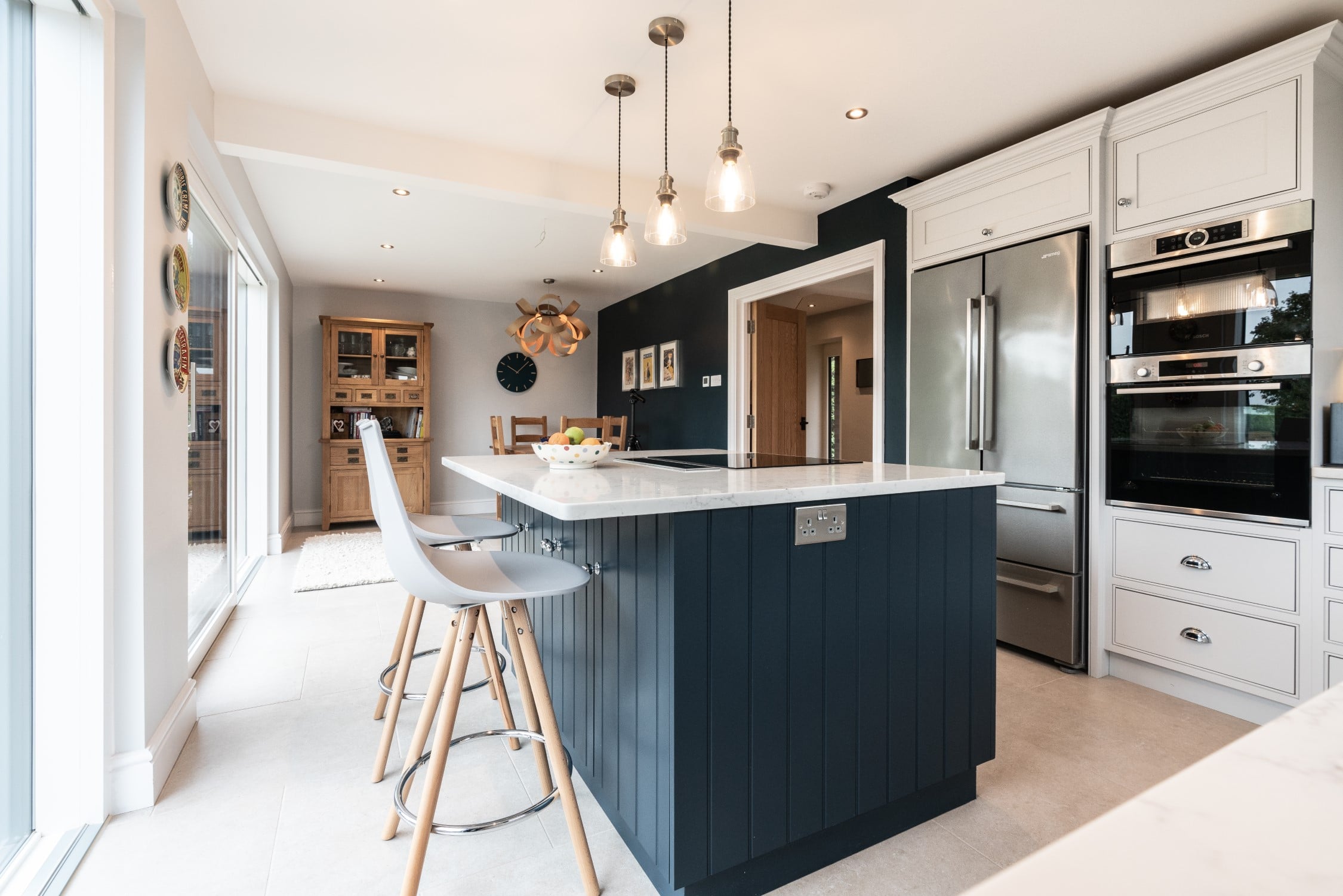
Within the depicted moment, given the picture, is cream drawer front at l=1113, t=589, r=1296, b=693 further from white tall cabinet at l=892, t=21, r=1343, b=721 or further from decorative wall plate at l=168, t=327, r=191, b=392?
decorative wall plate at l=168, t=327, r=191, b=392

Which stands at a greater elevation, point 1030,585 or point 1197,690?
point 1030,585

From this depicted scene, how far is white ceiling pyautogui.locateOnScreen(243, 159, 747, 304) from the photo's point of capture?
3938mm

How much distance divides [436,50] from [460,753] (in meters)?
2.44

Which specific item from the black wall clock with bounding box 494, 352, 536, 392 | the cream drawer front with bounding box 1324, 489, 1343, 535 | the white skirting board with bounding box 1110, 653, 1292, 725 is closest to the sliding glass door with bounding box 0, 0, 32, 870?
the white skirting board with bounding box 1110, 653, 1292, 725

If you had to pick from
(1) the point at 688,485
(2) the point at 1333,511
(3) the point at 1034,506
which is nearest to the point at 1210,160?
(2) the point at 1333,511

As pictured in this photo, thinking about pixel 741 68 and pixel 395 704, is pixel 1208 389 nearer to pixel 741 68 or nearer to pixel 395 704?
pixel 741 68

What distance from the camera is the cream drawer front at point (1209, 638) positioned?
228cm

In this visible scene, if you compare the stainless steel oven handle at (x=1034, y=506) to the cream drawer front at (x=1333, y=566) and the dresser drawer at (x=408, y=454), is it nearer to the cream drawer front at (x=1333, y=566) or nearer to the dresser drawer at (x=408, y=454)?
the cream drawer front at (x=1333, y=566)

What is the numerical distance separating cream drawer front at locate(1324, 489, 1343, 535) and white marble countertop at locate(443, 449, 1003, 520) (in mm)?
1282

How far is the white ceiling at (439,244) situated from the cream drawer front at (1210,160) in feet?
8.58

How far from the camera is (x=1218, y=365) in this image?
2.39m

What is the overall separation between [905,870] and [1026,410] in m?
2.05

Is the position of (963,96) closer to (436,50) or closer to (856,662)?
(436,50)

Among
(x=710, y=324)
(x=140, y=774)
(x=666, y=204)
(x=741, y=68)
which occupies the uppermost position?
(x=741, y=68)
